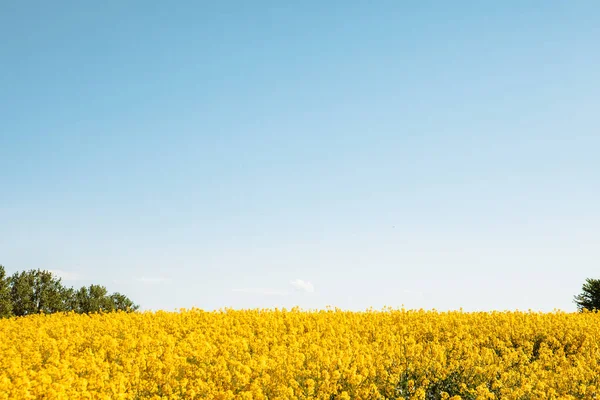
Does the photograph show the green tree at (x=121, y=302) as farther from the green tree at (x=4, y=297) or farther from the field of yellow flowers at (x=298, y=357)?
the field of yellow flowers at (x=298, y=357)

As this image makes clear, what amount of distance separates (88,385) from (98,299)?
20.7 metres

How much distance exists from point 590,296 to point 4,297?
25.7m

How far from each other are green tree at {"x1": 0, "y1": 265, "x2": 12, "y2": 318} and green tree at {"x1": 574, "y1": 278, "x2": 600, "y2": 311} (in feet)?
80.0

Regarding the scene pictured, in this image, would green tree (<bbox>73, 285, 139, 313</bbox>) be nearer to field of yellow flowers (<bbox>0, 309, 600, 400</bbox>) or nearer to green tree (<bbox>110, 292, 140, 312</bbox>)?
green tree (<bbox>110, 292, 140, 312</bbox>)

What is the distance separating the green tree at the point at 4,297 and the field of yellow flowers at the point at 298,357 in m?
9.99

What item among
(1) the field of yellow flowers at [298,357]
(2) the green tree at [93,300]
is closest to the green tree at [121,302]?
(2) the green tree at [93,300]

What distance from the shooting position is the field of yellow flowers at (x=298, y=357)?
26.1ft

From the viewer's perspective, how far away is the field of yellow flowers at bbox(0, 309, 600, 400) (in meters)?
7.94

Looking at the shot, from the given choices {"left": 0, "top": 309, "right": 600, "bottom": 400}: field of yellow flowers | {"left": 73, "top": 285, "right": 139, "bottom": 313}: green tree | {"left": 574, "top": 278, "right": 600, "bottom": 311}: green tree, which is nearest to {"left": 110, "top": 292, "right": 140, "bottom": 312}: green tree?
{"left": 73, "top": 285, "right": 139, "bottom": 313}: green tree

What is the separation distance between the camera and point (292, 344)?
34.0 feet

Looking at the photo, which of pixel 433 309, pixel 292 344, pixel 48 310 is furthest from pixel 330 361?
pixel 48 310

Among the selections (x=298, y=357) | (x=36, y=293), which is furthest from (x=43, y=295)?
(x=298, y=357)

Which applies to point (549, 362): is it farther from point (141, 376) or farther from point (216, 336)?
point (141, 376)

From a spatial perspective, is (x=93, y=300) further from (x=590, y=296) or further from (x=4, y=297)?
(x=590, y=296)
